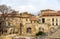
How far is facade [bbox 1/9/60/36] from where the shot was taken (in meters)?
36.5

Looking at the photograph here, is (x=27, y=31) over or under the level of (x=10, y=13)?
under

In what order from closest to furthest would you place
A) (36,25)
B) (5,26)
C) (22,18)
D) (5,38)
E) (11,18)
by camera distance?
1. (5,38)
2. (36,25)
3. (5,26)
4. (11,18)
5. (22,18)

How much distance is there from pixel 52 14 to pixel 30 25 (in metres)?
6.89

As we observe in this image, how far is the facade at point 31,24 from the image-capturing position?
36531 millimetres

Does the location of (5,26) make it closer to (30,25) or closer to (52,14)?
(30,25)

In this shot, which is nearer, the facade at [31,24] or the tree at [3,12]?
the facade at [31,24]

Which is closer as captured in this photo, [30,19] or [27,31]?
[27,31]

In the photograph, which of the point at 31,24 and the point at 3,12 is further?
the point at 3,12

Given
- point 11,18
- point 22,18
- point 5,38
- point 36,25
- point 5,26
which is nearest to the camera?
point 5,38

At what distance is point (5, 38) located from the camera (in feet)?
76.8

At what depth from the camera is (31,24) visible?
36.7 metres

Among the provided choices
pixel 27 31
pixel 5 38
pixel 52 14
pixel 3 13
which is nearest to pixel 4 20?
pixel 3 13

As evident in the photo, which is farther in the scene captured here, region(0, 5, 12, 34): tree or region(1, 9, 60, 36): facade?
region(0, 5, 12, 34): tree

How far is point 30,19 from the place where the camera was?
48188 mm
